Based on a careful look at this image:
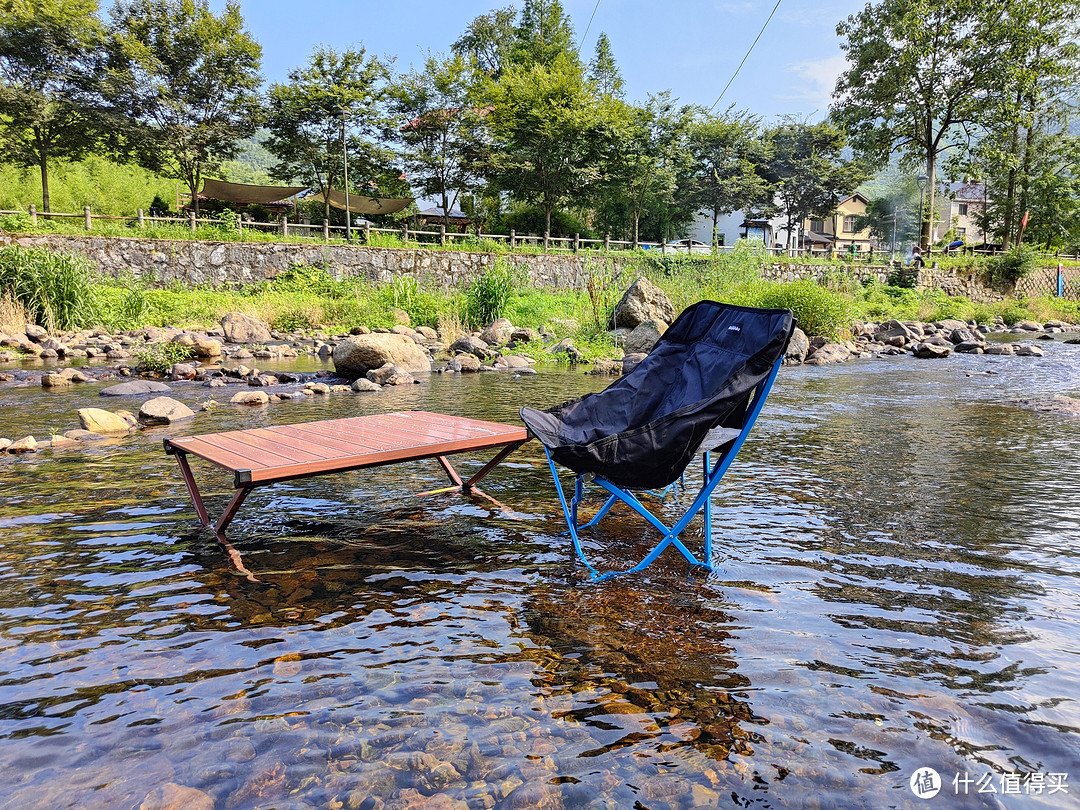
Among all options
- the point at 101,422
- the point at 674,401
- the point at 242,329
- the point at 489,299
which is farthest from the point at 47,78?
the point at 674,401

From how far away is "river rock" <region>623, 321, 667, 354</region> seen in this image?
1445cm

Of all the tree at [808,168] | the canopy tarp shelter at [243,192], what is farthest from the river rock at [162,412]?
the tree at [808,168]

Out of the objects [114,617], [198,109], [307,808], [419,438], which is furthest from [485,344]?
[198,109]

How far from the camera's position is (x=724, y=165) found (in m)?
45.2

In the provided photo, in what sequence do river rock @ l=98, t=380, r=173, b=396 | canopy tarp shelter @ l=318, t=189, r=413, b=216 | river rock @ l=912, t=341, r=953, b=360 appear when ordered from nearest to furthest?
1. river rock @ l=98, t=380, r=173, b=396
2. river rock @ l=912, t=341, r=953, b=360
3. canopy tarp shelter @ l=318, t=189, r=413, b=216

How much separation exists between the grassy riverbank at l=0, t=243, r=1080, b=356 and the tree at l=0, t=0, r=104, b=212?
13451 mm

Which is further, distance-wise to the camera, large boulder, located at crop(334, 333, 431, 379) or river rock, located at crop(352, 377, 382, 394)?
large boulder, located at crop(334, 333, 431, 379)

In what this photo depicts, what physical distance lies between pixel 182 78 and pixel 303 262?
13043 millimetres

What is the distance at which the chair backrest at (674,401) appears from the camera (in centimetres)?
325

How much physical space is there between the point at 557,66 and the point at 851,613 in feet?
134

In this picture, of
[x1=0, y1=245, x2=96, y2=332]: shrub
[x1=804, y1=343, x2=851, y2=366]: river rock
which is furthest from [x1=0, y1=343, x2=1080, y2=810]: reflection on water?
[x1=0, y1=245, x2=96, y2=332]: shrub

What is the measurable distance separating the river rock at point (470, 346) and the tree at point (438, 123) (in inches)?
892

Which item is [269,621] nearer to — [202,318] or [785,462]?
[785,462]

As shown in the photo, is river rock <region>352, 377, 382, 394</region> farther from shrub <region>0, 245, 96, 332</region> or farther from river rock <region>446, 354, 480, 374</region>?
shrub <region>0, 245, 96, 332</region>
